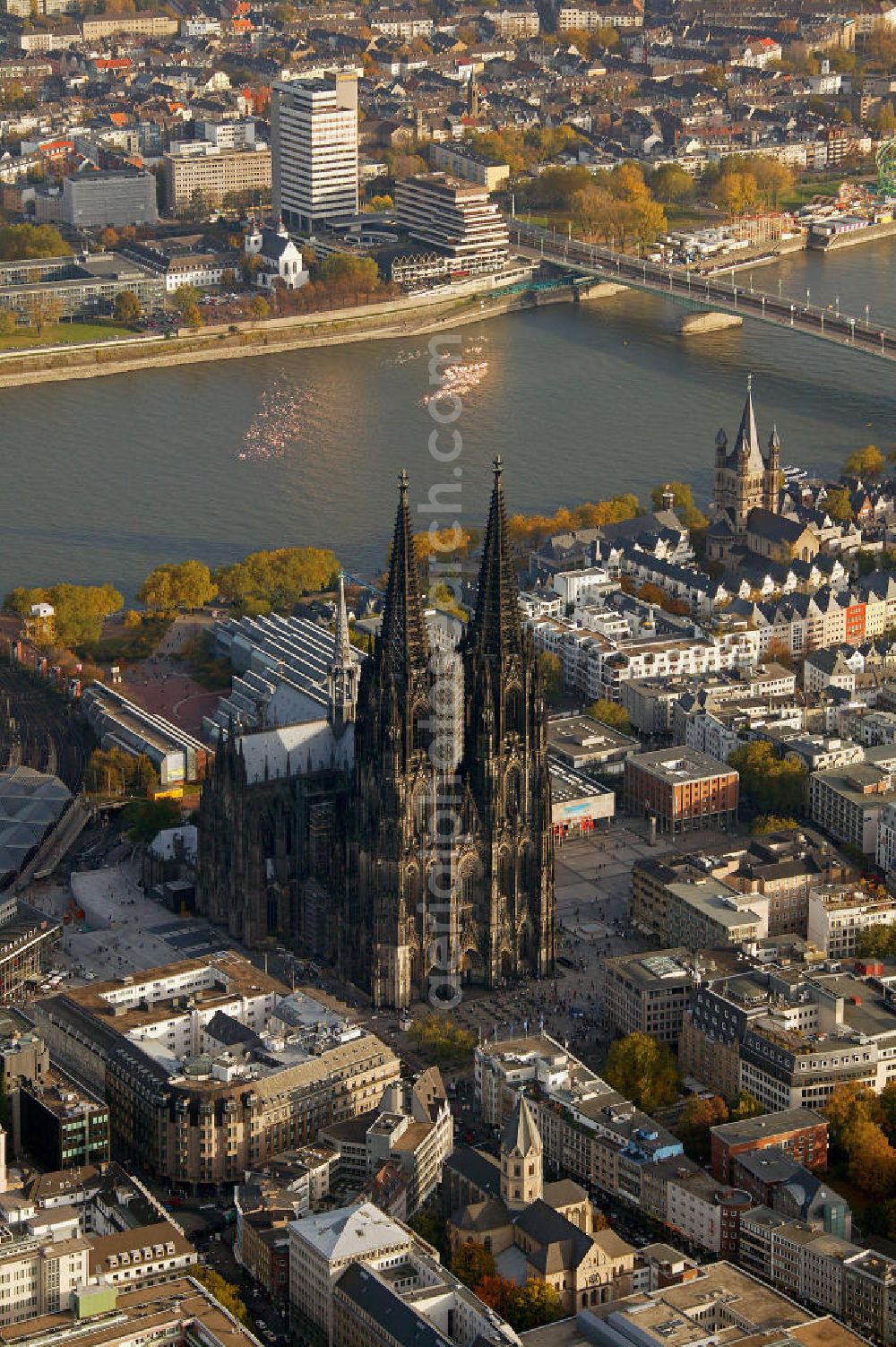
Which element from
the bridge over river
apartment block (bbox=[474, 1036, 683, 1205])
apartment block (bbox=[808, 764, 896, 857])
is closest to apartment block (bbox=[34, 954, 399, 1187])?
apartment block (bbox=[474, 1036, 683, 1205])

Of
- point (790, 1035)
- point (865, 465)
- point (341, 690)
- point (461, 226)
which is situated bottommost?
point (865, 465)

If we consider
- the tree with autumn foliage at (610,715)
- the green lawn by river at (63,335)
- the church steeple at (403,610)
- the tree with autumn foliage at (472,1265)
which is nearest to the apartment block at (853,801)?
the tree with autumn foliage at (610,715)

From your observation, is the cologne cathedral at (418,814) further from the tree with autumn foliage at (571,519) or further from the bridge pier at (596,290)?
the bridge pier at (596,290)

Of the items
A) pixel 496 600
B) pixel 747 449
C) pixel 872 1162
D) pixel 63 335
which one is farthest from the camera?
pixel 63 335

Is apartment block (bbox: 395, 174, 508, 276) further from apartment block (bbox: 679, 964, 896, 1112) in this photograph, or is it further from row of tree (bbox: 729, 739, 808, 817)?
apartment block (bbox: 679, 964, 896, 1112)

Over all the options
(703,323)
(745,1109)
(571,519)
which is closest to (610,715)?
(571,519)

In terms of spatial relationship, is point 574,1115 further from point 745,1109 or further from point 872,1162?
point 872,1162
